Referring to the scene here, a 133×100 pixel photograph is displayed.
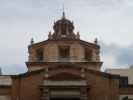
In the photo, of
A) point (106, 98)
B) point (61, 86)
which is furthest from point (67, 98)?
point (106, 98)

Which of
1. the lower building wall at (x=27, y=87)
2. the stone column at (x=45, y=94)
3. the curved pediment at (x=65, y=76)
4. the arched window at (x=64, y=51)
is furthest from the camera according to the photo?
the arched window at (x=64, y=51)

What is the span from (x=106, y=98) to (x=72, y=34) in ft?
42.4

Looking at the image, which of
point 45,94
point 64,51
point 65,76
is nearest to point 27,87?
point 45,94

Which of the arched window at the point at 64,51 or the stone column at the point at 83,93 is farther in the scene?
the arched window at the point at 64,51

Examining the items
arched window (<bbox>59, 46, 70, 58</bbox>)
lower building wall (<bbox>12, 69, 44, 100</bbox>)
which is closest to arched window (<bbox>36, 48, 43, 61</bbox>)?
arched window (<bbox>59, 46, 70, 58</bbox>)

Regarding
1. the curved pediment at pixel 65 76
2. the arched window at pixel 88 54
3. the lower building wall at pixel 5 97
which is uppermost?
the arched window at pixel 88 54

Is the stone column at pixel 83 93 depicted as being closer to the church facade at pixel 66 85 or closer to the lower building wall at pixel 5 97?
the church facade at pixel 66 85

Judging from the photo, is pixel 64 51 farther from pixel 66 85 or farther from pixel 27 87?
pixel 66 85

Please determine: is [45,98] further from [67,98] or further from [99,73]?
[99,73]

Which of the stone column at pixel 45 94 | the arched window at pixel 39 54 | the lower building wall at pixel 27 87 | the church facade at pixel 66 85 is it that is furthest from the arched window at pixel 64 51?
the stone column at pixel 45 94

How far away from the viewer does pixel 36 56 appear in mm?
53250

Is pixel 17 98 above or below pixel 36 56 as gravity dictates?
below

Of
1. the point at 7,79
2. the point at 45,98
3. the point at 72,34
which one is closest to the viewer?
the point at 45,98

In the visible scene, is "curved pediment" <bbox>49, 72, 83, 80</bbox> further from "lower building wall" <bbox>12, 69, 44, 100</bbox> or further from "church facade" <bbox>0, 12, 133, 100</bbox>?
"lower building wall" <bbox>12, 69, 44, 100</bbox>
